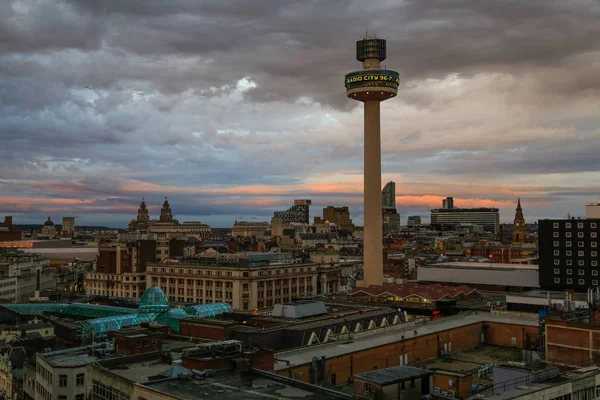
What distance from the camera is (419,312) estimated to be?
110 metres

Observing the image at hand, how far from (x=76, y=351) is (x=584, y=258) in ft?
359

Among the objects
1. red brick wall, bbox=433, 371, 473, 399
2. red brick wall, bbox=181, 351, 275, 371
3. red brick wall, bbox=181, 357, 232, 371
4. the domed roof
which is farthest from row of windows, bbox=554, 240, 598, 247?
red brick wall, bbox=181, 357, 232, 371

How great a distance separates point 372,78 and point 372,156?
20.0 metres

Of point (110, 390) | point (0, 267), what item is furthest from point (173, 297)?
point (110, 390)

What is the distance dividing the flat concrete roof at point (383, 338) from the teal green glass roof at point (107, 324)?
30869 millimetres

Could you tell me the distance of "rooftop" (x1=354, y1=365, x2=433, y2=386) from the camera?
4112cm

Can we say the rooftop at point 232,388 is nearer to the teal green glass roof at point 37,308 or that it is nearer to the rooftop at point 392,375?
the rooftop at point 392,375

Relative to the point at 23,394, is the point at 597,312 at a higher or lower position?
higher

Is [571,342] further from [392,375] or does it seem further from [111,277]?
[111,277]

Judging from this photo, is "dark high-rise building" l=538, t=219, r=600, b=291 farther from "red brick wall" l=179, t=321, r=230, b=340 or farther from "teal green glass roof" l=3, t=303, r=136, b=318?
"red brick wall" l=179, t=321, r=230, b=340

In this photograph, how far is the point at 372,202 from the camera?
166750mm

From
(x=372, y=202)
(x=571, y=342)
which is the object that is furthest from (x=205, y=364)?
(x=372, y=202)

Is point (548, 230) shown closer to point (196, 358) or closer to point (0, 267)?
point (196, 358)

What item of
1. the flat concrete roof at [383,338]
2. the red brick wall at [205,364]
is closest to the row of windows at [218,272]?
the flat concrete roof at [383,338]
